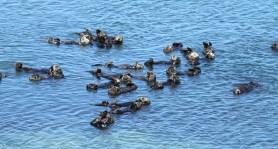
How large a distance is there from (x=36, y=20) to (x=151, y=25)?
1074cm

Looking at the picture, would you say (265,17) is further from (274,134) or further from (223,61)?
(274,134)

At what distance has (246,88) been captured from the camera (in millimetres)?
58594

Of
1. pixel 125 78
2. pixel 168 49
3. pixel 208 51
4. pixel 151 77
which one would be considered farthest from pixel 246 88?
pixel 168 49

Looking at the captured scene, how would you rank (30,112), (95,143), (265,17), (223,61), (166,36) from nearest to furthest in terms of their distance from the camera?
(95,143) → (30,112) → (223,61) → (166,36) → (265,17)

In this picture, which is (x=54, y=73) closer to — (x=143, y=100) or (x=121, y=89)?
(x=121, y=89)

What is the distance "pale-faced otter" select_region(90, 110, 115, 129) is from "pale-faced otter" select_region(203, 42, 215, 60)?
1500 centimetres

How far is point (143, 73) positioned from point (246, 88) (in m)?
8.08

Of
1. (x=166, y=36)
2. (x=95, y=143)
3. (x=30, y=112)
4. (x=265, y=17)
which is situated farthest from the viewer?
(x=265, y=17)

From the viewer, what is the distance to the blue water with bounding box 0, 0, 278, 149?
2024 inches

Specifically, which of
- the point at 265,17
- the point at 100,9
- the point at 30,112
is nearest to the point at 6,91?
the point at 30,112

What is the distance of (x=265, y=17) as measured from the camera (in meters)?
77.6

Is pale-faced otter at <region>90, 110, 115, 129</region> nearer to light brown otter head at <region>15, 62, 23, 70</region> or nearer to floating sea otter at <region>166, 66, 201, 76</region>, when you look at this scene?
floating sea otter at <region>166, 66, 201, 76</region>

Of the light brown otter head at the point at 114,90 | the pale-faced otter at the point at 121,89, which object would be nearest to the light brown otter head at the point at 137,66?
the pale-faced otter at the point at 121,89

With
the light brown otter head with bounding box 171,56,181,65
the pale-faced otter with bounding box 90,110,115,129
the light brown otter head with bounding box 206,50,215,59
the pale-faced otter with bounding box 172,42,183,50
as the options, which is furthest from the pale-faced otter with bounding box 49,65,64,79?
the light brown otter head with bounding box 206,50,215,59
